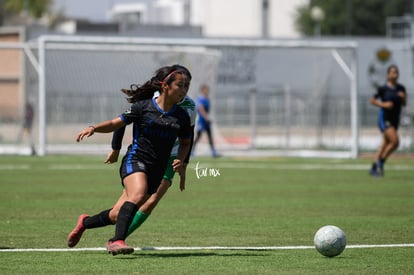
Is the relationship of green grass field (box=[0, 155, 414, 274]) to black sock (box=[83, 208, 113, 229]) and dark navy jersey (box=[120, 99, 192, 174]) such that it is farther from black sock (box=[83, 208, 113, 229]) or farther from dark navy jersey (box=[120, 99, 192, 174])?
dark navy jersey (box=[120, 99, 192, 174])

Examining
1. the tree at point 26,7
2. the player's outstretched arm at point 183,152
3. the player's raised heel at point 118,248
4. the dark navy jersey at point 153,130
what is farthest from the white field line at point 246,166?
the tree at point 26,7

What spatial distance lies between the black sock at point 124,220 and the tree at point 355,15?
267ft

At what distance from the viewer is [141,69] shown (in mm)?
34281

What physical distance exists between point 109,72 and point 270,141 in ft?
21.0

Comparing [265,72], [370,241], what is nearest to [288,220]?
[370,241]

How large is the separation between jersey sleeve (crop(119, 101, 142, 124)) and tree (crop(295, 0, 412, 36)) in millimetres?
80946

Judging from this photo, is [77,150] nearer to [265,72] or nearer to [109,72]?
[109,72]

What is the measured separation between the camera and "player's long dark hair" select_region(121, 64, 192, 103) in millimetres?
10602

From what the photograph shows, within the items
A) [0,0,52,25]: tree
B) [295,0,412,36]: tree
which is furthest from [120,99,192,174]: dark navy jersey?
[295,0,412,36]: tree

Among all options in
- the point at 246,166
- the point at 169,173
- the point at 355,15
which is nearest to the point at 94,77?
the point at 246,166

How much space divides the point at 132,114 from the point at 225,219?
168 inches

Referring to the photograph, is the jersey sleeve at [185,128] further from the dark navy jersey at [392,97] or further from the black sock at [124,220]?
the dark navy jersey at [392,97]

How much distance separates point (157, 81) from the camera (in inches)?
419

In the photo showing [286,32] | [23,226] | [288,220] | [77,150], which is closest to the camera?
[23,226]
